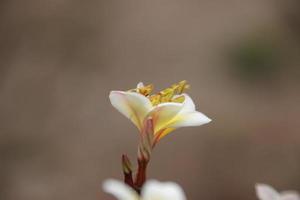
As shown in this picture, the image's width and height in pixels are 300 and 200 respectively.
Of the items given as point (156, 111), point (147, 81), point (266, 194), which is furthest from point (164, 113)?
point (147, 81)

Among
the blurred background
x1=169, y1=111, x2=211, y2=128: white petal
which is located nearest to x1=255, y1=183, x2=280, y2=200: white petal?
x1=169, y1=111, x2=211, y2=128: white petal

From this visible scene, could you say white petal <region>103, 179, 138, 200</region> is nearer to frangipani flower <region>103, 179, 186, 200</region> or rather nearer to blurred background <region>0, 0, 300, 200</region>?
frangipani flower <region>103, 179, 186, 200</region>

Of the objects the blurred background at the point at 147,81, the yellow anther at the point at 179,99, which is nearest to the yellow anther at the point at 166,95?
the yellow anther at the point at 179,99

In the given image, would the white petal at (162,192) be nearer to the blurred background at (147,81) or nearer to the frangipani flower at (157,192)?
the frangipani flower at (157,192)

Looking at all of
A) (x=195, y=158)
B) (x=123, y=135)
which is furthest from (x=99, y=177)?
(x=195, y=158)

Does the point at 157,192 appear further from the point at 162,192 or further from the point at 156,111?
the point at 156,111

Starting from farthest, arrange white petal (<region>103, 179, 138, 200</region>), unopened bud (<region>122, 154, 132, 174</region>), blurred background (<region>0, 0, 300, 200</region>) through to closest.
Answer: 1. blurred background (<region>0, 0, 300, 200</region>)
2. unopened bud (<region>122, 154, 132, 174</region>)
3. white petal (<region>103, 179, 138, 200</region>)

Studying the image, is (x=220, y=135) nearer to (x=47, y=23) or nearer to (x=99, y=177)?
(x=99, y=177)
